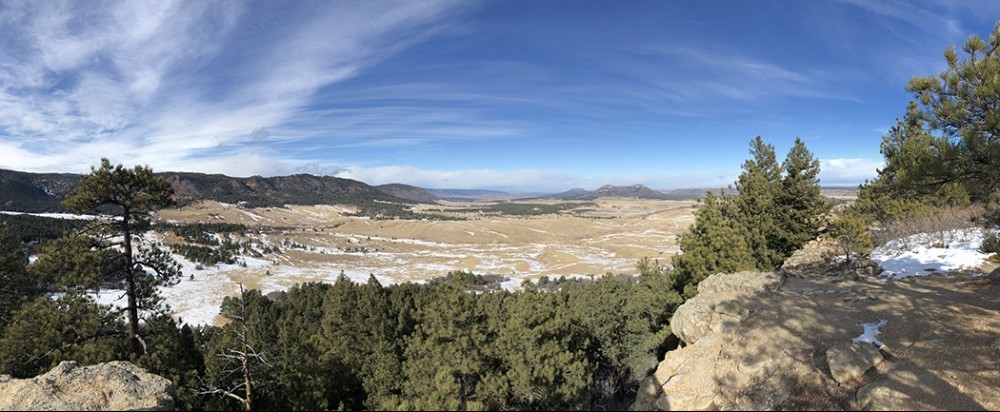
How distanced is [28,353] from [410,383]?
447 inches

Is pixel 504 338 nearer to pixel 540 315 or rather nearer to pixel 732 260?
pixel 540 315

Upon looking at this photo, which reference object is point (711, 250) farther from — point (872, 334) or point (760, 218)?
point (872, 334)

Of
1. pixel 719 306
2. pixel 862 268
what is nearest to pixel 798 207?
pixel 862 268

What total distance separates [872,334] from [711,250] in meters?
10.6

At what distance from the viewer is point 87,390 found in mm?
7707

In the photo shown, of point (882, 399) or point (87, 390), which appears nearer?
point (87, 390)

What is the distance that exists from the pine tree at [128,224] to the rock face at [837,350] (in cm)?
1605

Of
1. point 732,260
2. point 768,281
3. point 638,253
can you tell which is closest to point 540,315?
point 768,281

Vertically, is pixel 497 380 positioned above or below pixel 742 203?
below

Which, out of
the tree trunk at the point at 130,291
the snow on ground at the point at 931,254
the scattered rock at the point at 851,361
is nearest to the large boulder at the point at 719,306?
the scattered rock at the point at 851,361

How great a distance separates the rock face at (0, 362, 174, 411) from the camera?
731cm

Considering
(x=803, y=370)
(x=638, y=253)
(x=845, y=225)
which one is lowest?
(x=638, y=253)

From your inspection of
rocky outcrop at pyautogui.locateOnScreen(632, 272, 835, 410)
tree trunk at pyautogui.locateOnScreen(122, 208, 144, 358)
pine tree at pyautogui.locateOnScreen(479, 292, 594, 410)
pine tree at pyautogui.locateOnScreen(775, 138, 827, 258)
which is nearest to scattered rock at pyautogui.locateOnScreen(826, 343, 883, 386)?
rocky outcrop at pyautogui.locateOnScreen(632, 272, 835, 410)

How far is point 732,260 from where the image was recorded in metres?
20.5
